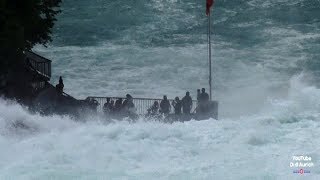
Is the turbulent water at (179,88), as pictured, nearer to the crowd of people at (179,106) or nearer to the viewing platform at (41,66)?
the crowd of people at (179,106)

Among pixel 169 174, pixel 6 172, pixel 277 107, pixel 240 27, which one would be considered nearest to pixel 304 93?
pixel 277 107

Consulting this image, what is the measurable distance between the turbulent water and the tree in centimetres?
207

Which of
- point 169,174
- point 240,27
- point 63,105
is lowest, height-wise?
point 169,174

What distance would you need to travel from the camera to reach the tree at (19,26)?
31156 mm

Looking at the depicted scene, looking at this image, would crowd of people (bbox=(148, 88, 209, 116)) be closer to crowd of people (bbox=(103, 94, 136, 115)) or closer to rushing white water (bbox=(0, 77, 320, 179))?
crowd of people (bbox=(103, 94, 136, 115))

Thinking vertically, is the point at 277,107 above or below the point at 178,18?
below

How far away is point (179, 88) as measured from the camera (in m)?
43.4

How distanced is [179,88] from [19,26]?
1379cm

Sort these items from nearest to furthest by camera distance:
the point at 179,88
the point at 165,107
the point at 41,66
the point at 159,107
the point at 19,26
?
the point at 19,26 < the point at 165,107 < the point at 159,107 < the point at 41,66 < the point at 179,88

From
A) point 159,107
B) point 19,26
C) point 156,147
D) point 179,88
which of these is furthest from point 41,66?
point 179,88

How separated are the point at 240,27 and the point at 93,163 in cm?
3580

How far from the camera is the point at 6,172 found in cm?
2450

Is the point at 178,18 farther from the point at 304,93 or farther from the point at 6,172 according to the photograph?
the point at 6,172

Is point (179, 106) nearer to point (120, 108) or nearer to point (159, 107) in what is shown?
point (159, 107)
